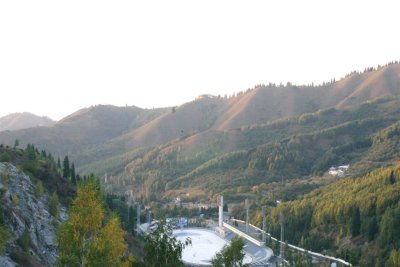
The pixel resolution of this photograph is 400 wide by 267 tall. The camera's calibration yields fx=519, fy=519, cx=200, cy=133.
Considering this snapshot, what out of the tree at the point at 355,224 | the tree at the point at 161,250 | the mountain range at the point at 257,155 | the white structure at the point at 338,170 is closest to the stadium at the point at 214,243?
the tree at the point at 355,224

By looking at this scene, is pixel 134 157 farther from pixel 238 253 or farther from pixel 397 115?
pixel 238 253

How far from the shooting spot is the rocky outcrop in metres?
25.2

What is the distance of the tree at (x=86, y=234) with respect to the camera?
52.0 feet

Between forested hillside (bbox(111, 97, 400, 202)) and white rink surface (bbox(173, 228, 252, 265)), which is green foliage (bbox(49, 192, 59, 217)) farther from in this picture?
forested hillside (bbox(111, 97, 400, 202))

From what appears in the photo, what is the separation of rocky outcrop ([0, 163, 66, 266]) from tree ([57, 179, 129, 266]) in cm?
649

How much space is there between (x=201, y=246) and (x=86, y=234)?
193ft

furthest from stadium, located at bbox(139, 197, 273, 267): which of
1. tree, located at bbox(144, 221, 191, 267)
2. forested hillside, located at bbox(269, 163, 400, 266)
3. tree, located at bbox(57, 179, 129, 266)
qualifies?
tree, located at bbox(57, 179, 129, 266)

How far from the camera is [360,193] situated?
2768 inches

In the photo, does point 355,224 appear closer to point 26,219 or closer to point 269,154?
point 26,219

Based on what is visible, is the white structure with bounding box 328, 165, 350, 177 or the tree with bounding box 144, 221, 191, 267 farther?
the white structure with bounding box 328, 165, 350, 177

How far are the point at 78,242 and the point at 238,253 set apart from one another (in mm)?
8730

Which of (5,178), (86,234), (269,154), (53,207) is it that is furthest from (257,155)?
(86,234)

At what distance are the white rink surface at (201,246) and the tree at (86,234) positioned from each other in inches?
1674

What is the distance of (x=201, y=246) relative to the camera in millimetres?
74125
